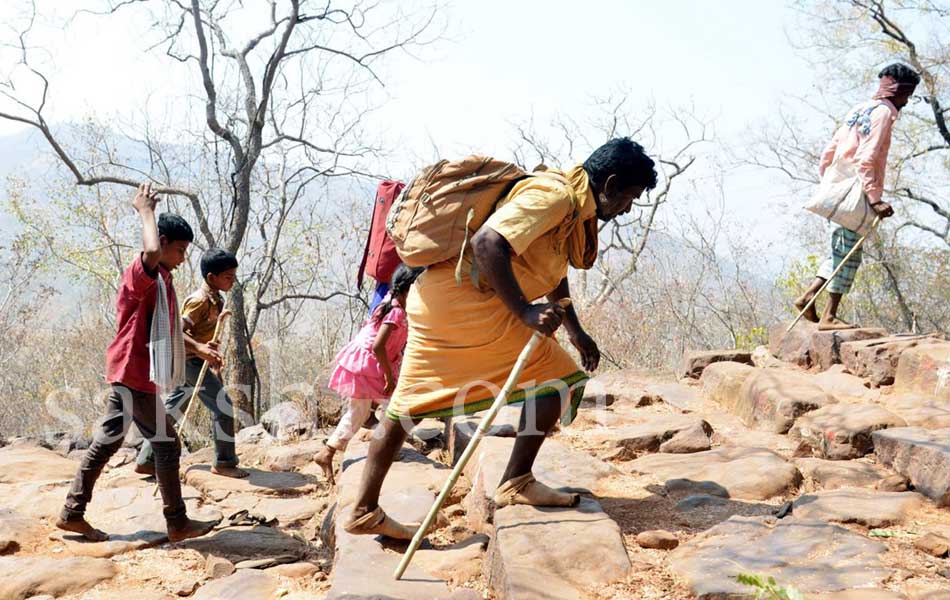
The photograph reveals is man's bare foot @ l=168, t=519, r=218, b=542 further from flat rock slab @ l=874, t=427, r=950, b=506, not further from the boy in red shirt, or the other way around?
flat rock slab @ l=874, t=427, r=950, b=506

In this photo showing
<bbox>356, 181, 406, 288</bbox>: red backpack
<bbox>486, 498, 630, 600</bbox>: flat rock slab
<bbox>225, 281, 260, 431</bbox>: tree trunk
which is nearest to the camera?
<bbox>486, 498, 630, 600</bbox>: flat rock slab

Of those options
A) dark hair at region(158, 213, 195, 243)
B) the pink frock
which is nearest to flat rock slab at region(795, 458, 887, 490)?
the pink frock

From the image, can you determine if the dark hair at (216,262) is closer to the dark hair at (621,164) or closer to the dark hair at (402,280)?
the dark hair at (402,280)

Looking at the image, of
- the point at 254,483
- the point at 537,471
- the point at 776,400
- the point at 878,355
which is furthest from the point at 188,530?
the point at 878,355

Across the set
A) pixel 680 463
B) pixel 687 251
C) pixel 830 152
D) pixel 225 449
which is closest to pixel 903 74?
pixel 830 152

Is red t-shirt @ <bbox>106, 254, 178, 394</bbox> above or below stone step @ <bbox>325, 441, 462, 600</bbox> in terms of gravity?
above

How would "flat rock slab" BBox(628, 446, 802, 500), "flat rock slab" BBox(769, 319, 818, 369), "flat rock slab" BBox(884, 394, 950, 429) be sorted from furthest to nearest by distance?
"flat rock slab" BBox(769, 319, 818, 369)
"flat rock slab" BBox(884, 394, 950, 429)
"flat rock slab" BBox(628, 446, 802, 500)

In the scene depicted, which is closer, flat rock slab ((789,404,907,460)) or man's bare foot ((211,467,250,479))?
flat rock slab ((789,404,907,460))

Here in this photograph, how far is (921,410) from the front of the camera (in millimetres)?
4684

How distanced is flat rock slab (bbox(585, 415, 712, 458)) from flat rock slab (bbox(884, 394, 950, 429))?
1157 millimetres

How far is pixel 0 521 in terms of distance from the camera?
4203mm

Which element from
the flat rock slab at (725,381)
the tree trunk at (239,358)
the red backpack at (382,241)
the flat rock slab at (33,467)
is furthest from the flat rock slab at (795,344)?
the tree trunk at (239,358)

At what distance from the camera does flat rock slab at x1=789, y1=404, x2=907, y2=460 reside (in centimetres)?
429

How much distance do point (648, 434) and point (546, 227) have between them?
8.19 feet
